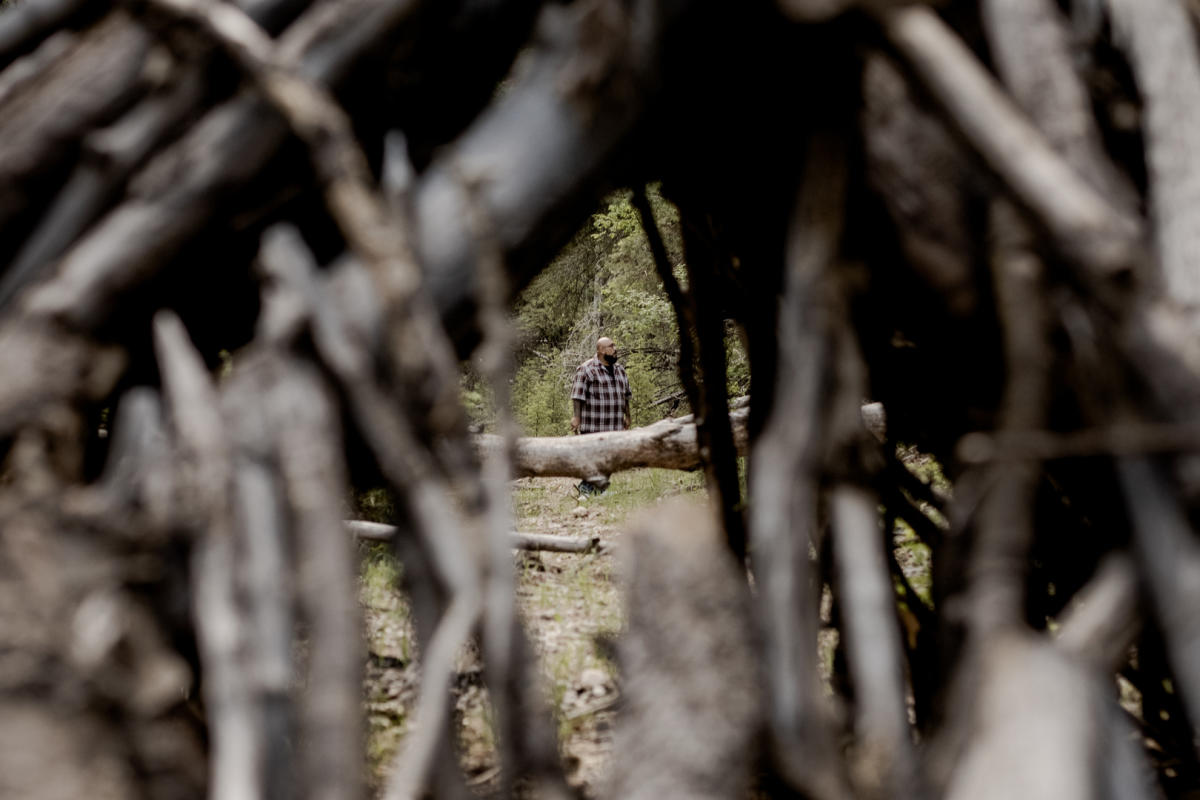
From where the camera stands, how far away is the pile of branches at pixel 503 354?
704 millimetres

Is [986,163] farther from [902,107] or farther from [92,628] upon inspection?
[92,628]

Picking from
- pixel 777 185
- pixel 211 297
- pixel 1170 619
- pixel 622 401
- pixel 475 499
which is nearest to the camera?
pixel 1170 619

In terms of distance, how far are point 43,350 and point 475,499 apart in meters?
0.42

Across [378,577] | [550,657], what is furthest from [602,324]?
[550,657]

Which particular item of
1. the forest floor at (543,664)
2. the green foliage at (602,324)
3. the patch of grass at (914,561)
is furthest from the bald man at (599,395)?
the patch of grass at (914,561)

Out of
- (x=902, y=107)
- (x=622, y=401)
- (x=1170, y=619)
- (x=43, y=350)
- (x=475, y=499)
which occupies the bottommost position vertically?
(x=1170, y=619)

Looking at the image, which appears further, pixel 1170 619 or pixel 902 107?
pixel 902 107

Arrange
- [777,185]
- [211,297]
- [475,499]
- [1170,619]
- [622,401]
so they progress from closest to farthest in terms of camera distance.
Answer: [1170,619]
[475,499]
[211,297]
[777,185]
[622,401]

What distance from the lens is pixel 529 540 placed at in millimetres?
4023

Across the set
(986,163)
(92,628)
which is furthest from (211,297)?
(986,163)

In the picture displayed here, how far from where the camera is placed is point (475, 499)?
0.83m

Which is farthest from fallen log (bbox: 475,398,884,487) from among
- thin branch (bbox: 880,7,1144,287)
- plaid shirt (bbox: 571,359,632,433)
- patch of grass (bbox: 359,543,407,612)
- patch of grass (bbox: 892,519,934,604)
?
thin branch (bbox: 880,7,1144,287)

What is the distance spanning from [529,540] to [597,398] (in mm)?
4855

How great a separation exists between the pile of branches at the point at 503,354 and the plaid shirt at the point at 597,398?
25.5ft
